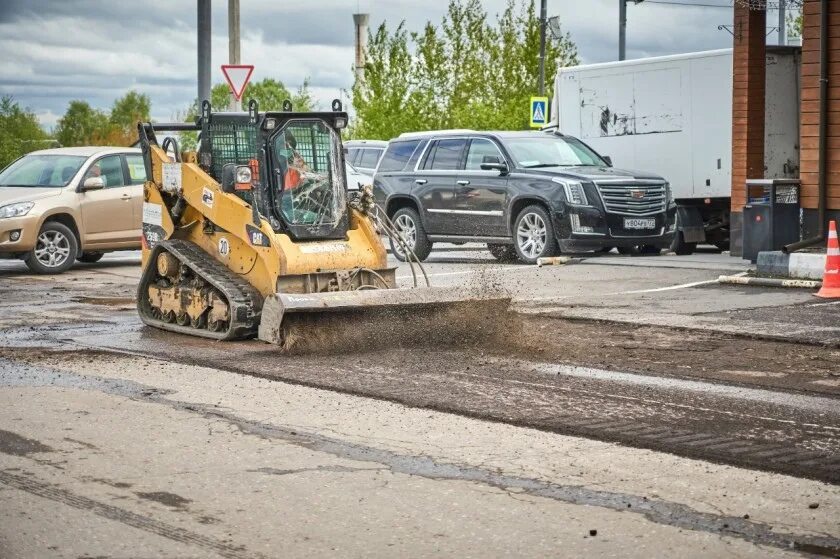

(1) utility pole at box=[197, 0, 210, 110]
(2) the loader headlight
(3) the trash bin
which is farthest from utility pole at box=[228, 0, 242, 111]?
(2) the loader headlight

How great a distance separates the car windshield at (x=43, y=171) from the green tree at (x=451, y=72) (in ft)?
94.1

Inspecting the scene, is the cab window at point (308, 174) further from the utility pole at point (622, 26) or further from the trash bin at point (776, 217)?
the utility pole at point (622, 26)

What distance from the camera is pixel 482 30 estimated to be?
51375 millimetres

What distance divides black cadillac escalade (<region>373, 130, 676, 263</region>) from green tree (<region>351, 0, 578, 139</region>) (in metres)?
26.9

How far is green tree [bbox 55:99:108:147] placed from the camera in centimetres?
10274

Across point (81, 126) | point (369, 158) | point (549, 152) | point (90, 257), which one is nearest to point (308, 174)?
point (549, 152)

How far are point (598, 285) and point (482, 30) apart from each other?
3567 centimetres

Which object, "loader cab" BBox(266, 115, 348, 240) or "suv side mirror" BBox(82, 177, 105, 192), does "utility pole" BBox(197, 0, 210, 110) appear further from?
"loader cab" BBox(266, 115, 348, 240)

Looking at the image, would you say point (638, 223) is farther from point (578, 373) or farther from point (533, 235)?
point (578, 373)

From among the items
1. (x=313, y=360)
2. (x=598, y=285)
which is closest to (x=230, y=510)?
(x=313, y=360)

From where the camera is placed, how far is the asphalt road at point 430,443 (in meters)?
5.70

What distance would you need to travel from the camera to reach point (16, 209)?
773 inches

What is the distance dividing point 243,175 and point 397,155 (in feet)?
35.2

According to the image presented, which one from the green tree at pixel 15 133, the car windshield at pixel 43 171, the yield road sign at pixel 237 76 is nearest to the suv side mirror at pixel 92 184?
the car windshield at pixel 43 171
